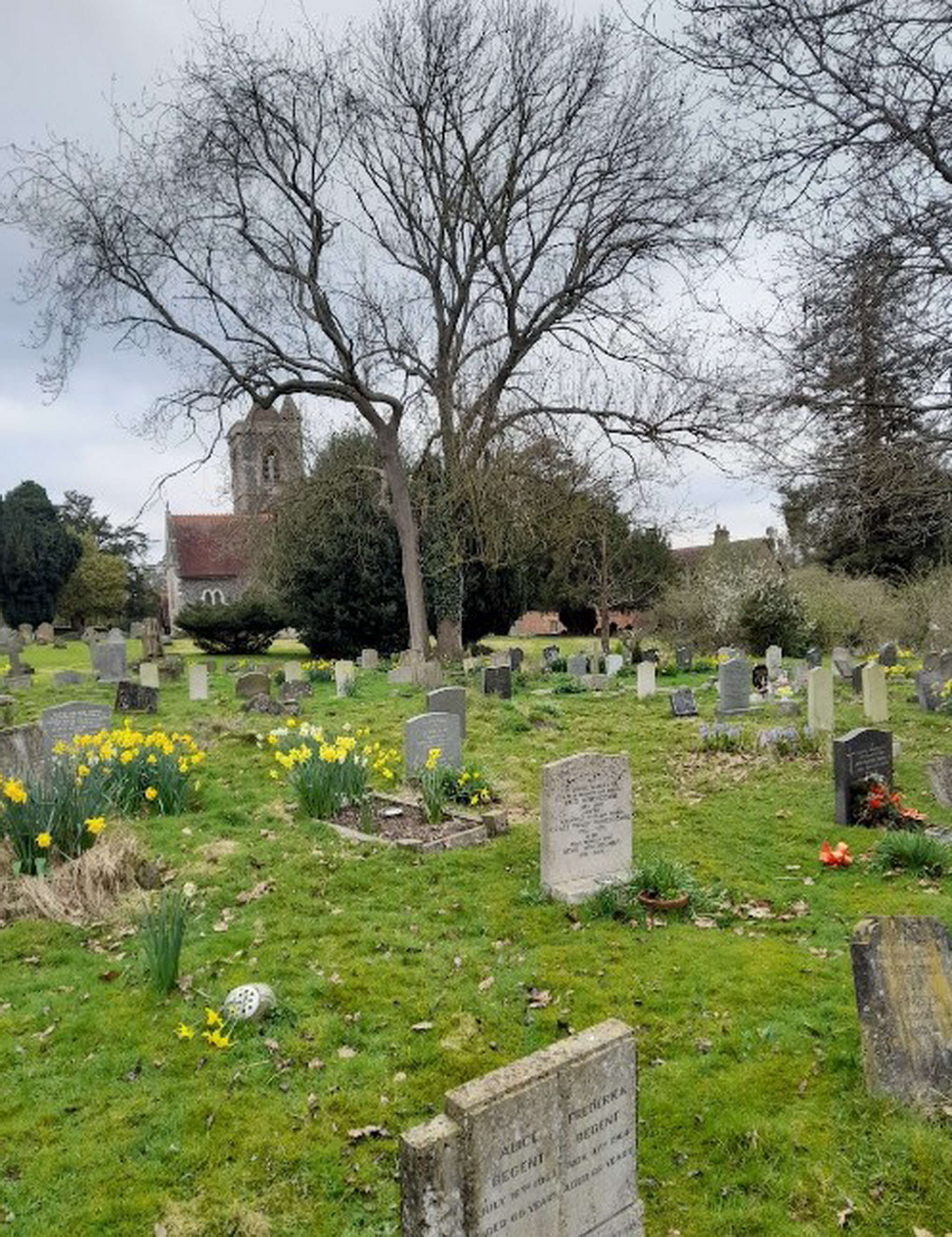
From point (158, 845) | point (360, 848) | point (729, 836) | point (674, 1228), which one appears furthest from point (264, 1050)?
point (729, 836)

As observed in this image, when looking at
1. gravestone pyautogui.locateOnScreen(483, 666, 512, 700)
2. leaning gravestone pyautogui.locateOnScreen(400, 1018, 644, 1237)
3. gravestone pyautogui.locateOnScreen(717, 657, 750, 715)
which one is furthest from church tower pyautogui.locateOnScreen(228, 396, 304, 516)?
leaning gravestone pyautogui.locateOnScreen(400, 1018, 644, 1237)

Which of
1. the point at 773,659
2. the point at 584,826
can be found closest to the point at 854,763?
the point at 584,826

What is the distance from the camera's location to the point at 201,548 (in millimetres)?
55188

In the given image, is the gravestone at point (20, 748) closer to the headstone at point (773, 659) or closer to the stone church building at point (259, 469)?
the stone church building at point (259, 469)

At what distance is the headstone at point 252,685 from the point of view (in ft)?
59.0

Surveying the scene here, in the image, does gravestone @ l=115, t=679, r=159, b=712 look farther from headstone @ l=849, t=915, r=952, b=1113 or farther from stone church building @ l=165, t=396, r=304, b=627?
headstone @ l=849, t=915, r=952, b=1113

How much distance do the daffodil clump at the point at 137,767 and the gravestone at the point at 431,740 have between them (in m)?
2.33

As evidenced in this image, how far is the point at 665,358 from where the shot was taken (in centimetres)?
2083

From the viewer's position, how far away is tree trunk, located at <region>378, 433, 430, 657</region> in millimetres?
23266

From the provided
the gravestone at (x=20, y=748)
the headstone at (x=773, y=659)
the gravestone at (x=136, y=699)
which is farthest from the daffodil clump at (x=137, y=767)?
the headstone at (x=773, y=659)

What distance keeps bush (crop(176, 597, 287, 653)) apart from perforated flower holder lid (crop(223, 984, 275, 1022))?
2716 centimetres

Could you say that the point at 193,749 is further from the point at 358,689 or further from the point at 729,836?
the point at 358,689

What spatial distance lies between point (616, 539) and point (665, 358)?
1273 cm

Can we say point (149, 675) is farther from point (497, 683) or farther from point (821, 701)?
point (821, 701)
